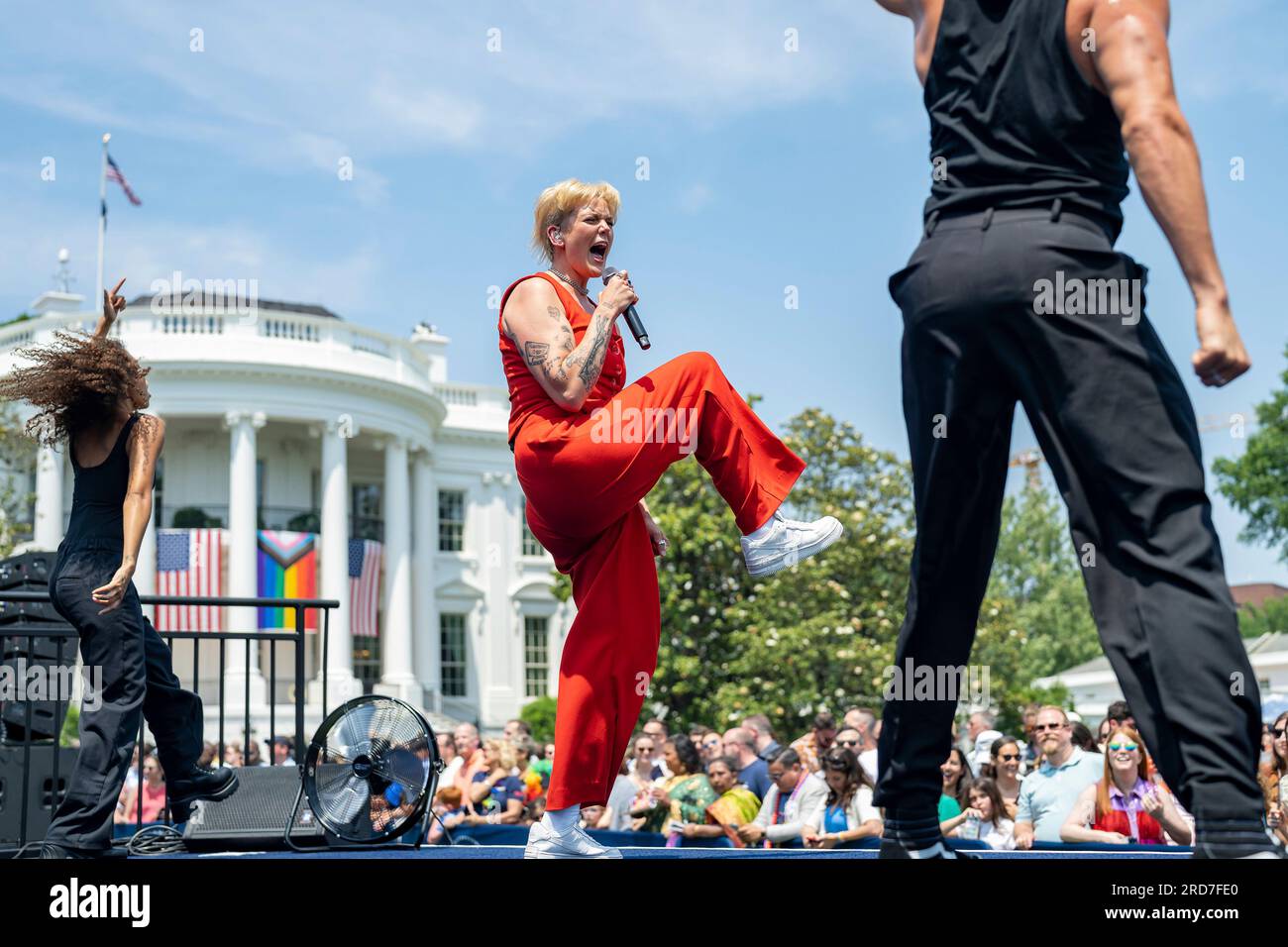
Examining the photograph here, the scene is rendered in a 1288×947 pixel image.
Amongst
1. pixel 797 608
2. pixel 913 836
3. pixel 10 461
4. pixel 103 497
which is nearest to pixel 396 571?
pixel 10 461

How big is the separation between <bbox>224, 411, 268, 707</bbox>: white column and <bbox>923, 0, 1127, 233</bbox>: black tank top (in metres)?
38.0

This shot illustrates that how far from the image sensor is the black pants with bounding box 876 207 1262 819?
99.6 inches

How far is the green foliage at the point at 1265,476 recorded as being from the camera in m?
43.7

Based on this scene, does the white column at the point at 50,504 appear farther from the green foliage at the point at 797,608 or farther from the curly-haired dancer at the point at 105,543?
the curly-haired dancer at the point at 105,543

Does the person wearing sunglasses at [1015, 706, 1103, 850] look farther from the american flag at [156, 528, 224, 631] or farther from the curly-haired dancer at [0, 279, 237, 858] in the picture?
the american flag at [156, 528, 224, 631]

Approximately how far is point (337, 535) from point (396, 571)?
11.0 feet

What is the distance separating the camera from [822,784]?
821 cm

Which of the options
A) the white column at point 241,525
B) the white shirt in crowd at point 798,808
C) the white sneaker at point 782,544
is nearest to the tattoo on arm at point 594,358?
the white sneaker at point 782,544

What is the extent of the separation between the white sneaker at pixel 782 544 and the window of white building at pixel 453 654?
150ft

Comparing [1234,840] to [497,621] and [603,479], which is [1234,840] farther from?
[497,621]

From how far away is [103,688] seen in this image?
5.08 metres

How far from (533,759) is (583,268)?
9.10 m

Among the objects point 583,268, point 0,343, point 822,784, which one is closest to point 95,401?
point 583,268
